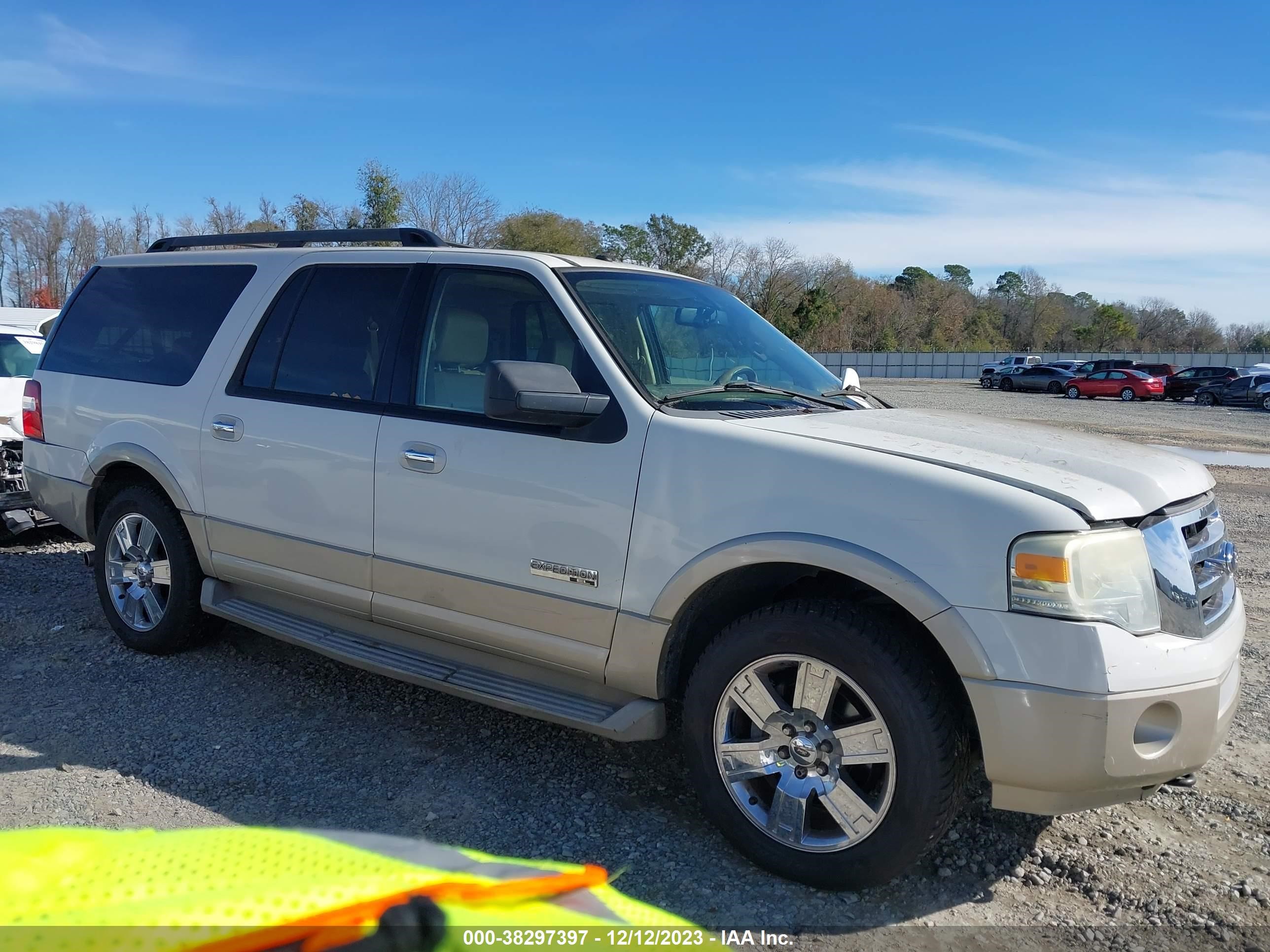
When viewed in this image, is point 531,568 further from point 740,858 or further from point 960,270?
point 960,270

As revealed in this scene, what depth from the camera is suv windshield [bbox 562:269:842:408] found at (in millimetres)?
3736

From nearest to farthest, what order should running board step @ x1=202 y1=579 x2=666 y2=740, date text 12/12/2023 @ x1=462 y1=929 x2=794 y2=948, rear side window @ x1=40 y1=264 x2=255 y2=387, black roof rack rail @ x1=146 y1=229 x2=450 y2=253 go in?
1. date text 12/12/2023 @ x1=462 y1=929 x2=794 y2=948
2. running board step @ x1=202 y1=579 x2=666 y2=740
3. black roof rack rail @ x1=146 y1=229 x2=450 y2=253
4. rear side window @ x1=40 y1=264 x2=255 y2=387

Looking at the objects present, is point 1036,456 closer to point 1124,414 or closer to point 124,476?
point 124,476

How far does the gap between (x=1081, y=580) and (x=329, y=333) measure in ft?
10.7

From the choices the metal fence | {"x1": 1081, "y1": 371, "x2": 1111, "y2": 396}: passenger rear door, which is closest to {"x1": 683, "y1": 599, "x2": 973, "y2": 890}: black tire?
{"x1": 1081, "y1": 371, "x2": 1111, "y2": 396}: passenger rear door

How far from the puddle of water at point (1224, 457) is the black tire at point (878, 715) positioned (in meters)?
13.9

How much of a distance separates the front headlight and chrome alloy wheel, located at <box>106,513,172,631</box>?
411 centimetres

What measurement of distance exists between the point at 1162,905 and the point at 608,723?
5.98 ft

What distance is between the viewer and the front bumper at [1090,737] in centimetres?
266

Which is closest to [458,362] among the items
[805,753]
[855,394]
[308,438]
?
[308,438]

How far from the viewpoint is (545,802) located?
366cm

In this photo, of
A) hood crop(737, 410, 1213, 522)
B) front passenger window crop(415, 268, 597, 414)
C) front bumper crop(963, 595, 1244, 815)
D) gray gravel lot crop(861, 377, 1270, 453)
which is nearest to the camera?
front bumper crop(963, 595, 1244, 815)

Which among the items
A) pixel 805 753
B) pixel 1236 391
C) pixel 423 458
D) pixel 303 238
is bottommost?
pixel 805 753

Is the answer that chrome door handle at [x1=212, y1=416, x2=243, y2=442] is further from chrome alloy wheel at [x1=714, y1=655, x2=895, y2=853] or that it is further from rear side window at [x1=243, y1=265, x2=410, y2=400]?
chrome alloy wheel at [x1=714, y1=655, x2=895, y2=853]
